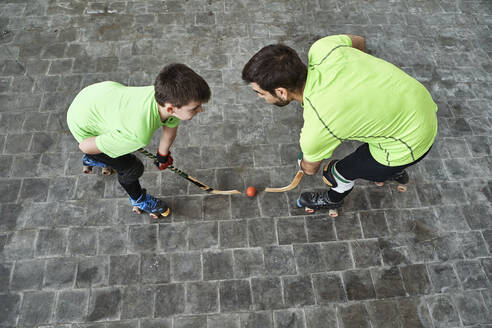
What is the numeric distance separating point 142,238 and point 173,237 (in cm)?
33

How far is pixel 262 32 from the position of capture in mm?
5102

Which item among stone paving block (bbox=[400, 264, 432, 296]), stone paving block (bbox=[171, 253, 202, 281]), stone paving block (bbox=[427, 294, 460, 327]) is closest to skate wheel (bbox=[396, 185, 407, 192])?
stone paving block (bbox=[400, 264, 432, 296])

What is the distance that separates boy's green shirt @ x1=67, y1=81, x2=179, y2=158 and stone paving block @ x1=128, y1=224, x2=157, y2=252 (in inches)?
49.8

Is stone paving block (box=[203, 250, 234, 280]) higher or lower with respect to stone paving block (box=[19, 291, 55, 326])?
higher

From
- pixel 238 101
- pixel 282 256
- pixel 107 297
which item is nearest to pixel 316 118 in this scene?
pixel 282 256

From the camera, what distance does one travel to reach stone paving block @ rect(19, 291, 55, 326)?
10.00ft

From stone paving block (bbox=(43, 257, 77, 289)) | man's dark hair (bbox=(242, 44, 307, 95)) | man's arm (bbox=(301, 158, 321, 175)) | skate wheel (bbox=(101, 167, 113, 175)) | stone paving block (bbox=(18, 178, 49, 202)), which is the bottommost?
stone paving block (bbox=(43, 257, 77, 289))

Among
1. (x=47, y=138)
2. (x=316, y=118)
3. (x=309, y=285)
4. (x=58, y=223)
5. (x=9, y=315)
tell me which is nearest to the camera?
(x=316, y=118)

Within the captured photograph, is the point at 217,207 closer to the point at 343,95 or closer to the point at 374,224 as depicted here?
the point at 374,224

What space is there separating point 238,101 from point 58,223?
2.60 metres

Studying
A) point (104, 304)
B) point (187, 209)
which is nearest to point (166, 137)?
point (187, 209)

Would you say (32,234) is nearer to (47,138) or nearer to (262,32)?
(47,138)

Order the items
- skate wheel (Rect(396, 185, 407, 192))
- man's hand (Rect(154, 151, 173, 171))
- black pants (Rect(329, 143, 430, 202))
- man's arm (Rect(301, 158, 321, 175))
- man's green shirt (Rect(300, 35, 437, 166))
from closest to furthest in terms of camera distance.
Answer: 1. man's green shirt (Rect(300, 35, 437, 166))
2. man's arm (Rect(301, 158, 321, 175))
3. black pants (Rect(329, 143, 430, 202))
4. man's hand (Rect(154, 151, 173, 171))
5. skate wheel (Rect(396, 185, 407, 192))

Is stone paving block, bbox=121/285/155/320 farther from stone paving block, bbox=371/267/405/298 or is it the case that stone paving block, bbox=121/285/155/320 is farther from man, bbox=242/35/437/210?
stone paving block, bbox=371/267/405/298
